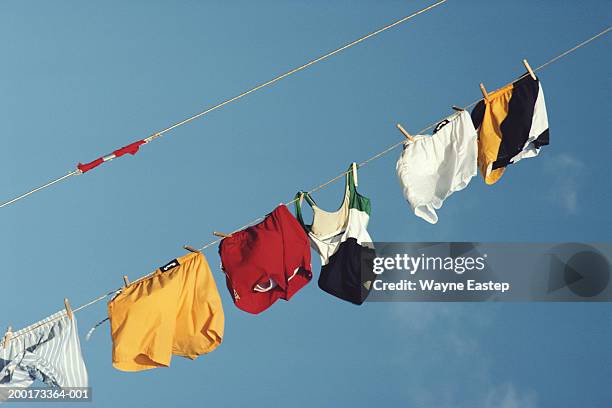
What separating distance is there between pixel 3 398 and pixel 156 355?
5.24 feet

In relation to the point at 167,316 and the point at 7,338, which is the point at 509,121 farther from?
the point at 7,338

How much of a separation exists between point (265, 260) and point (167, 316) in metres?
0.93

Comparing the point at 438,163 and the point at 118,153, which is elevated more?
the point at 438,163

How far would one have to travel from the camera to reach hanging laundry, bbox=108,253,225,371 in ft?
26.8

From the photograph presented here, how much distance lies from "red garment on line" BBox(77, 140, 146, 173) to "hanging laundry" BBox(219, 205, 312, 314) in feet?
4.03

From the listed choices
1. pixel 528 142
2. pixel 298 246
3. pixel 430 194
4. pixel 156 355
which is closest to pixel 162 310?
pixel 156 355

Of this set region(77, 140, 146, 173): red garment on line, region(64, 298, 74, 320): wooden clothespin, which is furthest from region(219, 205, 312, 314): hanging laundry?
region(64, 298, 74, 320): wooden clothespin

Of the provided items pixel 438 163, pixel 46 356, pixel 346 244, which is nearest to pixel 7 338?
pixel 46 356

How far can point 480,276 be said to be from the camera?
33.5 ft

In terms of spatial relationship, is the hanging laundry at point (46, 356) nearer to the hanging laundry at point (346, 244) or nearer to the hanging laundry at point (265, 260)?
the hanging laundry at point (265, 260)

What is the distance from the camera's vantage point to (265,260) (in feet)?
27.6

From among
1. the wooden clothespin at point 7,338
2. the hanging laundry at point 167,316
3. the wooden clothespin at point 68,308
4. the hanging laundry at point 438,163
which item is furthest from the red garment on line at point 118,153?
the hanging laundry at point 438,163

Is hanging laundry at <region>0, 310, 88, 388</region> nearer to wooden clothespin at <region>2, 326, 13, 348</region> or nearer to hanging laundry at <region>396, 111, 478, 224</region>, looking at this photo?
wooden clothespin at <region>2, 326, 13, 348</region>

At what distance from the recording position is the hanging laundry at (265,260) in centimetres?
842
